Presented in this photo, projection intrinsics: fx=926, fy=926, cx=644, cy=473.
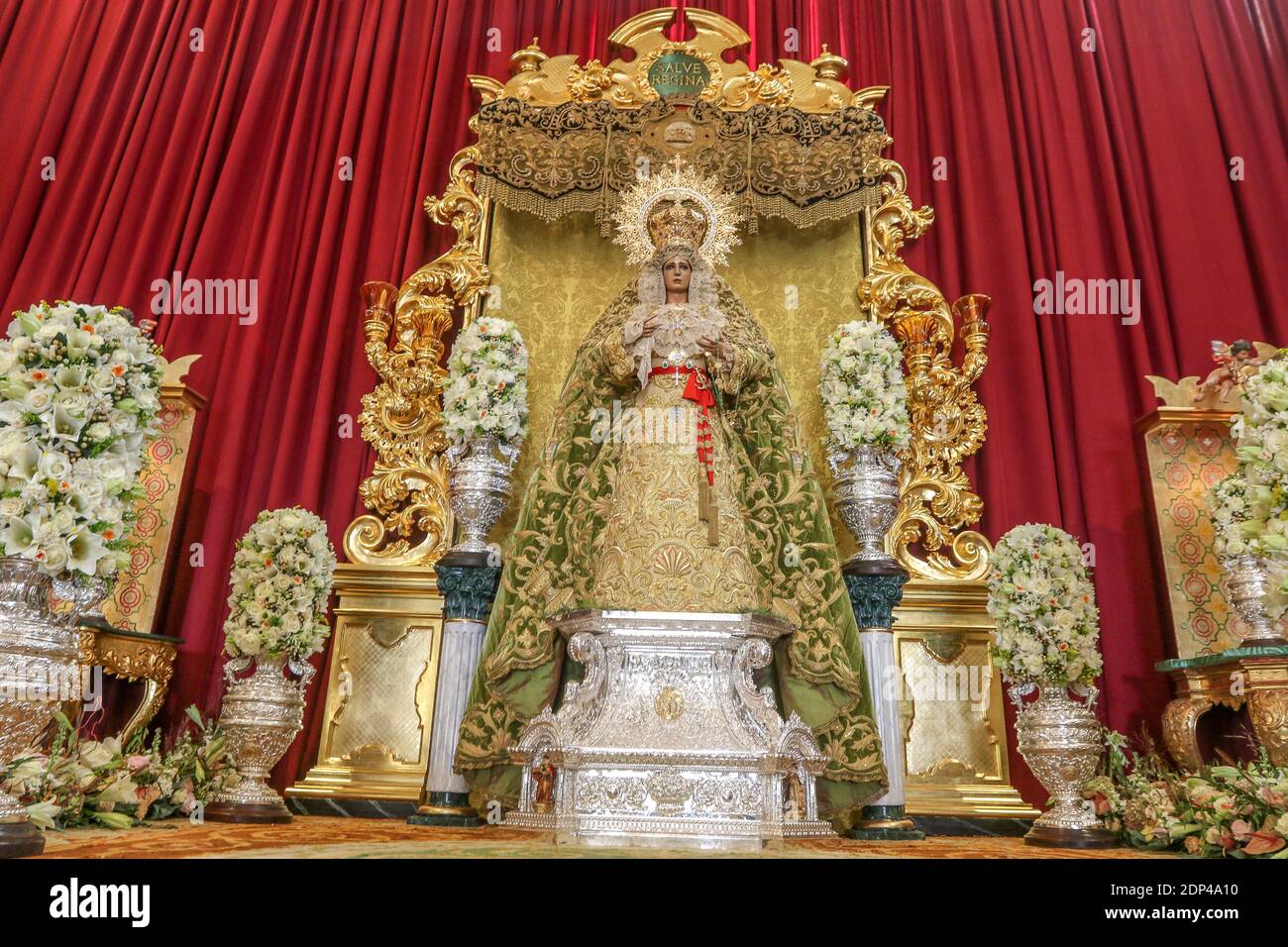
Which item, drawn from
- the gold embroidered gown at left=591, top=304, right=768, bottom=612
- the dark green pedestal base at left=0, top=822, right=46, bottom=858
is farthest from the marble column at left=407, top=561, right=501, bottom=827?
the dark green pedestal base at left=0, top=822, right=46, bottom=858

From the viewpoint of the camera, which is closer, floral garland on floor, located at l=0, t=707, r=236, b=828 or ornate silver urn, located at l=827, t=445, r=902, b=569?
floral garland on floor, located at l=0, t=707, r=236, b=828

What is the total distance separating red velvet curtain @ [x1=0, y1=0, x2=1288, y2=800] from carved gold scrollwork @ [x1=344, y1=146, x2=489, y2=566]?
1.09ft

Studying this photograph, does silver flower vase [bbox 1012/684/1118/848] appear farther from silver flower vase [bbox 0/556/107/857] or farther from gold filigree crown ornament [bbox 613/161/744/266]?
silver flower vase [bbox 0/556/107/857]

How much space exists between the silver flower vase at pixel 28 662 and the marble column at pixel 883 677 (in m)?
3.18

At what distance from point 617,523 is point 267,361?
2818 millimetres

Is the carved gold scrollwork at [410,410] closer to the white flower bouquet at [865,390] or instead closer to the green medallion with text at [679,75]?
the green medallion with text at [679,75]

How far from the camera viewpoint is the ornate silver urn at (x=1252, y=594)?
4.13m

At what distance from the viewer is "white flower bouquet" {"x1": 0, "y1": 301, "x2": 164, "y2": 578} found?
2.72 metres

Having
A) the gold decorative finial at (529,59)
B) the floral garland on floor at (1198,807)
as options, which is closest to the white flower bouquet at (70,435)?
the gold decorative finial at (529,59)

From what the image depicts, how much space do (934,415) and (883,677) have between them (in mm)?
1618

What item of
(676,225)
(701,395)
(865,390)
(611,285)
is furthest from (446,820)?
(611,285)

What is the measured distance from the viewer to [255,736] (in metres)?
4.09

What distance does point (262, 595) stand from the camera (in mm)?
4148

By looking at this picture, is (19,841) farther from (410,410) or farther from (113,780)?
(410,410)
